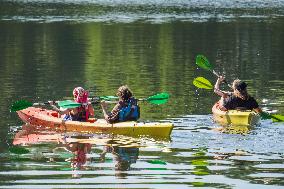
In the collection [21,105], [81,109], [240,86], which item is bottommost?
[81,109]

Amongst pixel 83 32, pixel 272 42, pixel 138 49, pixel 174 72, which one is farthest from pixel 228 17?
pixel 174 72

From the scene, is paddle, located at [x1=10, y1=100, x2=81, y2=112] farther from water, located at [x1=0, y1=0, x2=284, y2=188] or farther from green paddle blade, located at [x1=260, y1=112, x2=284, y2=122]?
green paddle blade, located at [x1=260, y1=112, x2=284, y2=122]

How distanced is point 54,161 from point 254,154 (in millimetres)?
4283

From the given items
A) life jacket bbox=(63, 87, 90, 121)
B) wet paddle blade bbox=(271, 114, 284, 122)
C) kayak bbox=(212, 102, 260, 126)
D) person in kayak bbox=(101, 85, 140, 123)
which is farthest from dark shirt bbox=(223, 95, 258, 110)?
life jacket bbox=(63, 87, 90, 121)

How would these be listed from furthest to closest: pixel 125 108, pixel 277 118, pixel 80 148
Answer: pixel 277 118, pixel 125 108, pixel 80 148

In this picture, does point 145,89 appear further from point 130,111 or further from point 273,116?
point 130,111

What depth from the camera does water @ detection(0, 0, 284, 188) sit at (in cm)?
1909

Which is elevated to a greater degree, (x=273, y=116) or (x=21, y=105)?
(x=21, y=105)

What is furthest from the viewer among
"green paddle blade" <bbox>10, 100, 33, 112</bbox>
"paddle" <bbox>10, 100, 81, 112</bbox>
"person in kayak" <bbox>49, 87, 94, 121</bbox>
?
"green paddle blade" <bbox>10, 100, 33, 112</bbox>

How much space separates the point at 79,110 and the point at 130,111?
1.83m

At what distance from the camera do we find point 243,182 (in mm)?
18062

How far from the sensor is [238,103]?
26.5 metres

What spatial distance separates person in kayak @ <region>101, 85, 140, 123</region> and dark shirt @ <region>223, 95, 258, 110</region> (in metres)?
3.34

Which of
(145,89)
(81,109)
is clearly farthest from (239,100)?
(145,89)
